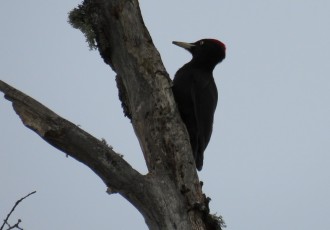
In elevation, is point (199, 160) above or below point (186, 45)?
below

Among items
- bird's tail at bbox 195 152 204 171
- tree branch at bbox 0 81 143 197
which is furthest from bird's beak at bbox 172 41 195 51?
tree branch at bbox 0 81 143 197

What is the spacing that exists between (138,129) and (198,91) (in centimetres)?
169

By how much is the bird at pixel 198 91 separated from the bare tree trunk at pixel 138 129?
0.84 meters

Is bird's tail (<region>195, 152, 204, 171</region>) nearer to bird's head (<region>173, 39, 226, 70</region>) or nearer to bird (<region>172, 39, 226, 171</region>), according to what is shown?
bird (<region>172, 39, 226, 171</region>)

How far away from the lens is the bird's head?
21.3 ft

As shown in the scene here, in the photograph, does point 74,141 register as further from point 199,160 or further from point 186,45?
point 186,45

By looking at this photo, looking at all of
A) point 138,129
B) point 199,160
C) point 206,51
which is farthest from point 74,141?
point 206,51

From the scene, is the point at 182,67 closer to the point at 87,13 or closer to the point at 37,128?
the point at 87,13

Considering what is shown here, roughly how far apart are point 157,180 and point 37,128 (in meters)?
0.91

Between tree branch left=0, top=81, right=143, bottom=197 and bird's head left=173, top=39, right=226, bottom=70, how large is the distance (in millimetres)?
3024

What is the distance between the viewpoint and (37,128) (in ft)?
11.6

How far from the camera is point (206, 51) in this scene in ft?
21.5

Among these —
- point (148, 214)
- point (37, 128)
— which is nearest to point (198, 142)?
point (148, 214)

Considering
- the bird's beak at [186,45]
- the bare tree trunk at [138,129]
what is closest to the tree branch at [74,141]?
the bare tree trunk at [138,129]
